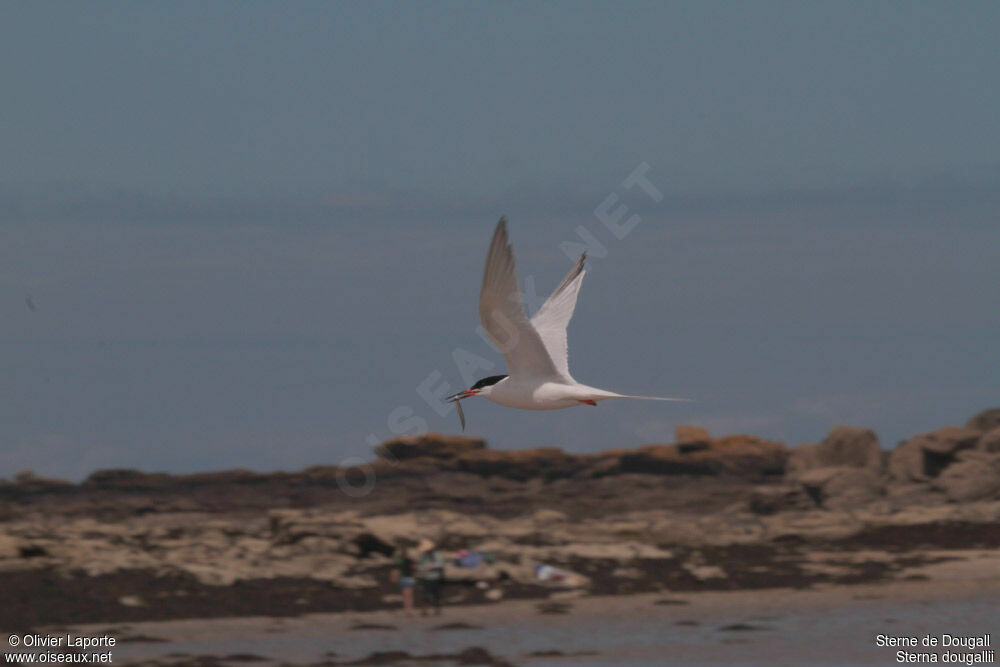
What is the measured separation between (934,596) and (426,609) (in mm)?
8439

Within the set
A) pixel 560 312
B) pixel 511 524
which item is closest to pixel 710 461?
pixel 511 524

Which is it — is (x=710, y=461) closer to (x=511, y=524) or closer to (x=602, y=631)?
(x=511, y=524)

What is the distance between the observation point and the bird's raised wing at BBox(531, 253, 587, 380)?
13.1 meters

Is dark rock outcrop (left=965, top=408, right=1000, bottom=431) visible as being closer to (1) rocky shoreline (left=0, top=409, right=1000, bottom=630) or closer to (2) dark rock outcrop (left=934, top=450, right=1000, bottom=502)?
(1) rocky shoreline (left=0, top=409, right=1000, bottom=630)

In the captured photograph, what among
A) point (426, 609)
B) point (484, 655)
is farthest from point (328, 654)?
point (426, 609)

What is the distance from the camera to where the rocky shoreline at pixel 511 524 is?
21.3 m

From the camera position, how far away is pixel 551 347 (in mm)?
12945

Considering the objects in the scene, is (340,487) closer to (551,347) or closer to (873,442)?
(873,442)

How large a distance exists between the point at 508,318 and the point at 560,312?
90.2 inches

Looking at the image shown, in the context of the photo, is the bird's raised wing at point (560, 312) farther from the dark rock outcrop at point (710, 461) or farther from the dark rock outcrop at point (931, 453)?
the dark rock outcrop at point (710, 461)

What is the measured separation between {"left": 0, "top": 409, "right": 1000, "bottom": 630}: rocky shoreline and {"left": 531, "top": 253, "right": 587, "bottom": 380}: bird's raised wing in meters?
8.77

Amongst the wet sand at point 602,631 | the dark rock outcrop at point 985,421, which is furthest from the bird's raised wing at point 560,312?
the dark rock outcrop at point 985,421

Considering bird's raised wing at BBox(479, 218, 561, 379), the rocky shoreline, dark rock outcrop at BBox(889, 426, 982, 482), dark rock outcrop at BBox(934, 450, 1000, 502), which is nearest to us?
bird's raised wing at BBox(479, 218, 561, 379)

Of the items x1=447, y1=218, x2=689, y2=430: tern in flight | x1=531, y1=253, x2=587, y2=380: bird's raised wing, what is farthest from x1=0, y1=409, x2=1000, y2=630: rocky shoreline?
x1=447, y1=218, x2=689, y2=430: tern in flight
